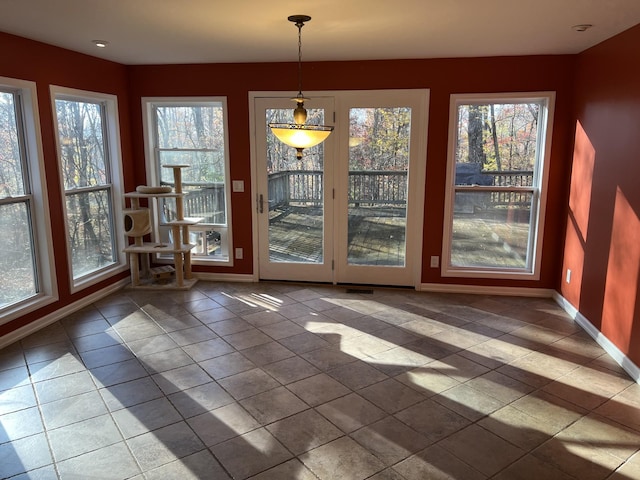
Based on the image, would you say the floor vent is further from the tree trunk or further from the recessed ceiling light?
the recessed ceiling light

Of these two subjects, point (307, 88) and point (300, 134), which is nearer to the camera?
point (300, 134)

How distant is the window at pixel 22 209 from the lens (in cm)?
360

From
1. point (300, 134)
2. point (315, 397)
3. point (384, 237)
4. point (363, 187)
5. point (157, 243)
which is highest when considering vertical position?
point (300, 134)

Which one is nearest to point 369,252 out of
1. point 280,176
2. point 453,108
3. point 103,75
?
point 280,176

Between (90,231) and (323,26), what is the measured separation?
3042 millimetres

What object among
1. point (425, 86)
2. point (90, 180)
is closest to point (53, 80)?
point (90, 180)

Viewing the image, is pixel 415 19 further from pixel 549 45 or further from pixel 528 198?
pixel 528 198

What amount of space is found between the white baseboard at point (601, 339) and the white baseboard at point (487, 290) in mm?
146

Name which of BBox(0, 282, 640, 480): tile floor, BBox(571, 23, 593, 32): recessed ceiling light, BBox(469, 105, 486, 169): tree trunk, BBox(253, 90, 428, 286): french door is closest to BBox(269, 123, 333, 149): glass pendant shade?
BBox(0, 282, 640, 480): tile floor

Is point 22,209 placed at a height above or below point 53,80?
below

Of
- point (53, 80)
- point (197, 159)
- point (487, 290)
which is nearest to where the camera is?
point (53, 80)

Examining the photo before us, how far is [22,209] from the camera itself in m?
3.77

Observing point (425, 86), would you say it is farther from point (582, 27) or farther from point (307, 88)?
point (582, 27)

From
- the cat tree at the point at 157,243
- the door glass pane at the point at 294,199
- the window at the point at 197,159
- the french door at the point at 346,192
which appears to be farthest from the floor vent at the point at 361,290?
the cat tree at the point at 157,243
